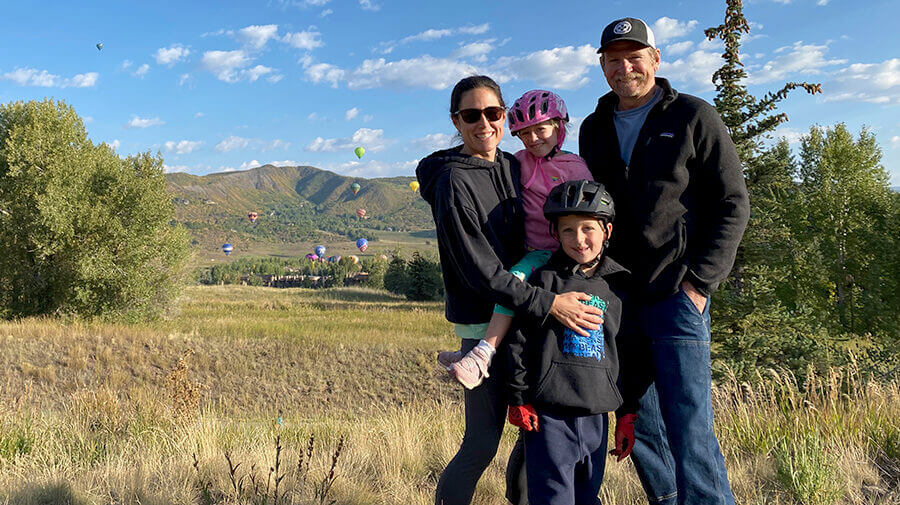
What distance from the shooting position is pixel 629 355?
2.67 meters

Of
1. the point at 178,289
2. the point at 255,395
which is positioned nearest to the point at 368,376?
the point at 255,395

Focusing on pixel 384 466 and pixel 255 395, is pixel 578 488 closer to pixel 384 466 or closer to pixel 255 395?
pixel 384 466

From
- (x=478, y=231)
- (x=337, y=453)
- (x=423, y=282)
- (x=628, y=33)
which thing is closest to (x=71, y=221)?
(x=337, y=453)

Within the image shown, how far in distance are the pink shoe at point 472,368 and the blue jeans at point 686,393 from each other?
0.87 metres

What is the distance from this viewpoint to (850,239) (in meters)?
31.1

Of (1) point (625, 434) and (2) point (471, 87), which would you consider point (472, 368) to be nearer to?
(1) point (625, 434)

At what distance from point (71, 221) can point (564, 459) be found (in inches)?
1096

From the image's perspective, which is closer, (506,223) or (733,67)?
(506,223)

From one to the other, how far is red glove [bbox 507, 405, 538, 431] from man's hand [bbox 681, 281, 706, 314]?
93 cm

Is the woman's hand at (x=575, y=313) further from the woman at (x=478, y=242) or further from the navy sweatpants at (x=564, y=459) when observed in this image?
the navy sweatpants at (x=564, y=459)

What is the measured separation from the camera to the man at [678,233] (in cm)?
250

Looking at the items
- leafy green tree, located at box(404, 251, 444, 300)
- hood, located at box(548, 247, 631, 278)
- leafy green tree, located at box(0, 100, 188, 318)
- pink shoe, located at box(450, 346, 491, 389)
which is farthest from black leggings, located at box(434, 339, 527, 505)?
leafy green tree, located at box(404, 251, 444, 300)

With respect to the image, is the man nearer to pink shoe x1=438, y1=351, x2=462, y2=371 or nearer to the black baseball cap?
the black baseball cap

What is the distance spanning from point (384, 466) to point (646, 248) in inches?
98.5
